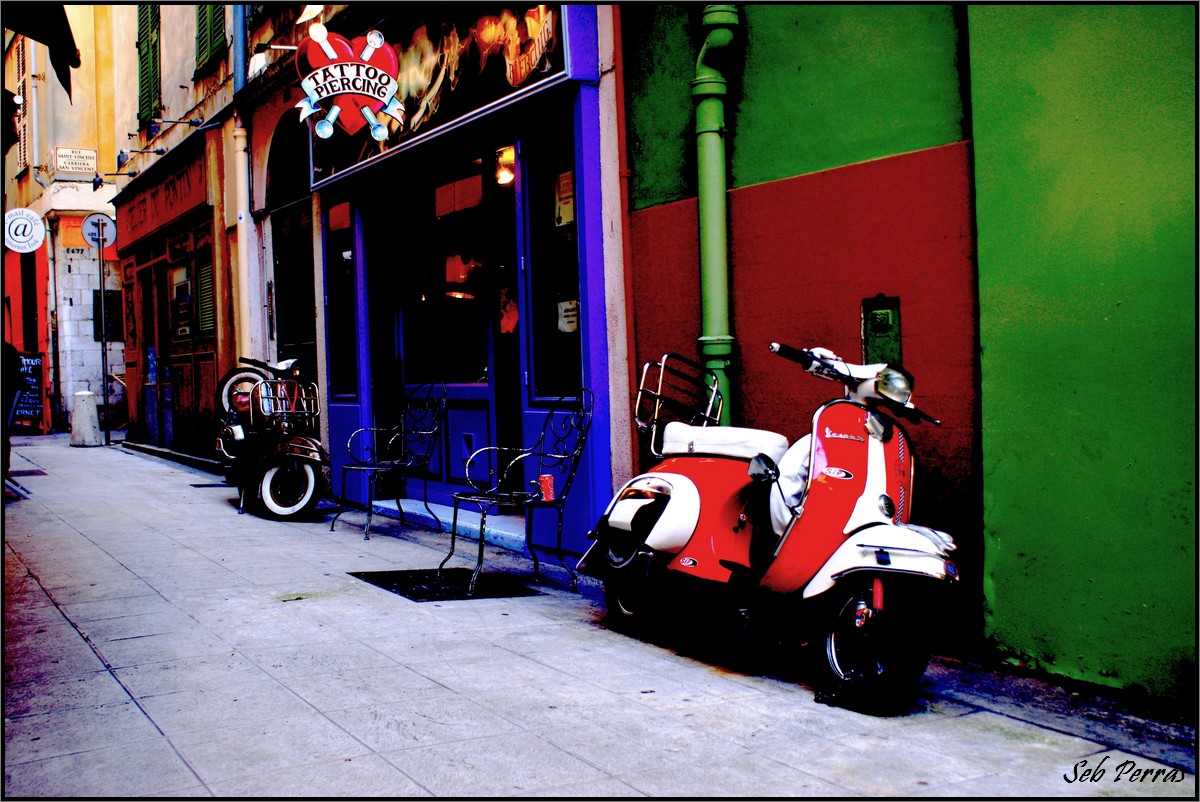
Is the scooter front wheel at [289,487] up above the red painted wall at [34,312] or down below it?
below

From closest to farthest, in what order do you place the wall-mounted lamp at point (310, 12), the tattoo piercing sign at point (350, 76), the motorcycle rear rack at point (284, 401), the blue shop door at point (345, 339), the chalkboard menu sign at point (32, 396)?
the tattoo piercing sign at point (350, 76) < the motorcycle rear rack at point (284, 401) < the blue shop door at point (345, 339) < the wall-mounted lamp at point (310, 12) < the chalkboard menu sign at point (32, 396)

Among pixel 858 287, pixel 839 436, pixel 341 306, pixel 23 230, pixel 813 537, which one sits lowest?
pixel 813 537

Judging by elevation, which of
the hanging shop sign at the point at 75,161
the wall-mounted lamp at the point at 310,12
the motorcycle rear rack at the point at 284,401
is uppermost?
the hanging shop sign at the point at 75,161

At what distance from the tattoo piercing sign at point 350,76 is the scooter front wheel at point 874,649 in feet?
21.2

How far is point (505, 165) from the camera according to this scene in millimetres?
8984

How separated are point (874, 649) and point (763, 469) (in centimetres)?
95

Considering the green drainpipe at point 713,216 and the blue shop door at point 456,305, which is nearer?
the green drainpipe at point 713,216

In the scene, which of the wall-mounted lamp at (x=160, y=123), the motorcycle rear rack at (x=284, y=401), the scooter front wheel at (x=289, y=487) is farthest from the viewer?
the wall-mounted lamp at (x=160, y=123)

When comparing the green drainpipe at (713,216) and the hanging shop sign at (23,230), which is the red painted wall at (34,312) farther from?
the green drainpipe at (713,216)

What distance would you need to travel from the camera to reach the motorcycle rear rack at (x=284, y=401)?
10.2 meters

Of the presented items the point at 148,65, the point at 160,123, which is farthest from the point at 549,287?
the point at 148,65

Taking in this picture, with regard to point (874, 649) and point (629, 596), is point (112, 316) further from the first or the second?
point (874, 649)

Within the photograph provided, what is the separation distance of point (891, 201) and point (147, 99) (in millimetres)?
16710

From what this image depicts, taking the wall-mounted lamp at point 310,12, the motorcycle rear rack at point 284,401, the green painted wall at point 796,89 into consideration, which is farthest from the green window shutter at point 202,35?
the green painted wall at point 796,89
